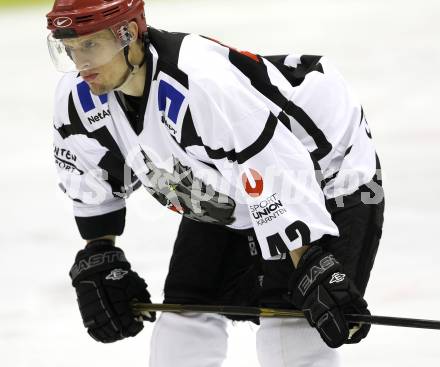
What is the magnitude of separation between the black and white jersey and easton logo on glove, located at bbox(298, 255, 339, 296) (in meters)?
0.06

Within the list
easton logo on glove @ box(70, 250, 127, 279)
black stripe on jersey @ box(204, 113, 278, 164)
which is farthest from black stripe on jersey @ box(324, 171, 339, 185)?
easton logo on glove @ box(70, 250, 127, 279)

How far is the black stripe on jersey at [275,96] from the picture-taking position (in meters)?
2.76

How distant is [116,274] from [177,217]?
135 cm

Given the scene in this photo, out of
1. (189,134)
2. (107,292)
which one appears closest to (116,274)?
→ (107,292)

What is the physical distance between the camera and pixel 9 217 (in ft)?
14.9

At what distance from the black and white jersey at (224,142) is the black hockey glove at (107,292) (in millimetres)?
98

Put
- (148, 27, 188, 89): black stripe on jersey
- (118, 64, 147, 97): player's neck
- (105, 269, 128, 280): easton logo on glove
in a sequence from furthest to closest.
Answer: (105, 269, 128, 280): easton logo on glove, (118, 64, 147, 97): player's neck, (148, 27, 188, 89): black stripe on jersey

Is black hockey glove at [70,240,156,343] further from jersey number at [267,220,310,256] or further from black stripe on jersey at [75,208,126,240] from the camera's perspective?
jersey number at [267,220,310,256]

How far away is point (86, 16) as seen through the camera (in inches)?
108

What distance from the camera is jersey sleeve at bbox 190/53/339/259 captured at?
103 inches

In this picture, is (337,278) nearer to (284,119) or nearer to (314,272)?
(314,272)

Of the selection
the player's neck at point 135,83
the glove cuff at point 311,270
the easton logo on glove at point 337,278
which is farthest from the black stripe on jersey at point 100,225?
the easton logo on glove at point 337,278

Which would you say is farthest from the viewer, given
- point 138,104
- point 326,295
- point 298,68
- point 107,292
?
point 107,292

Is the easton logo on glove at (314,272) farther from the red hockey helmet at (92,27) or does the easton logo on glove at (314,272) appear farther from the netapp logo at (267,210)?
the red hockey helmet at (92,27)
